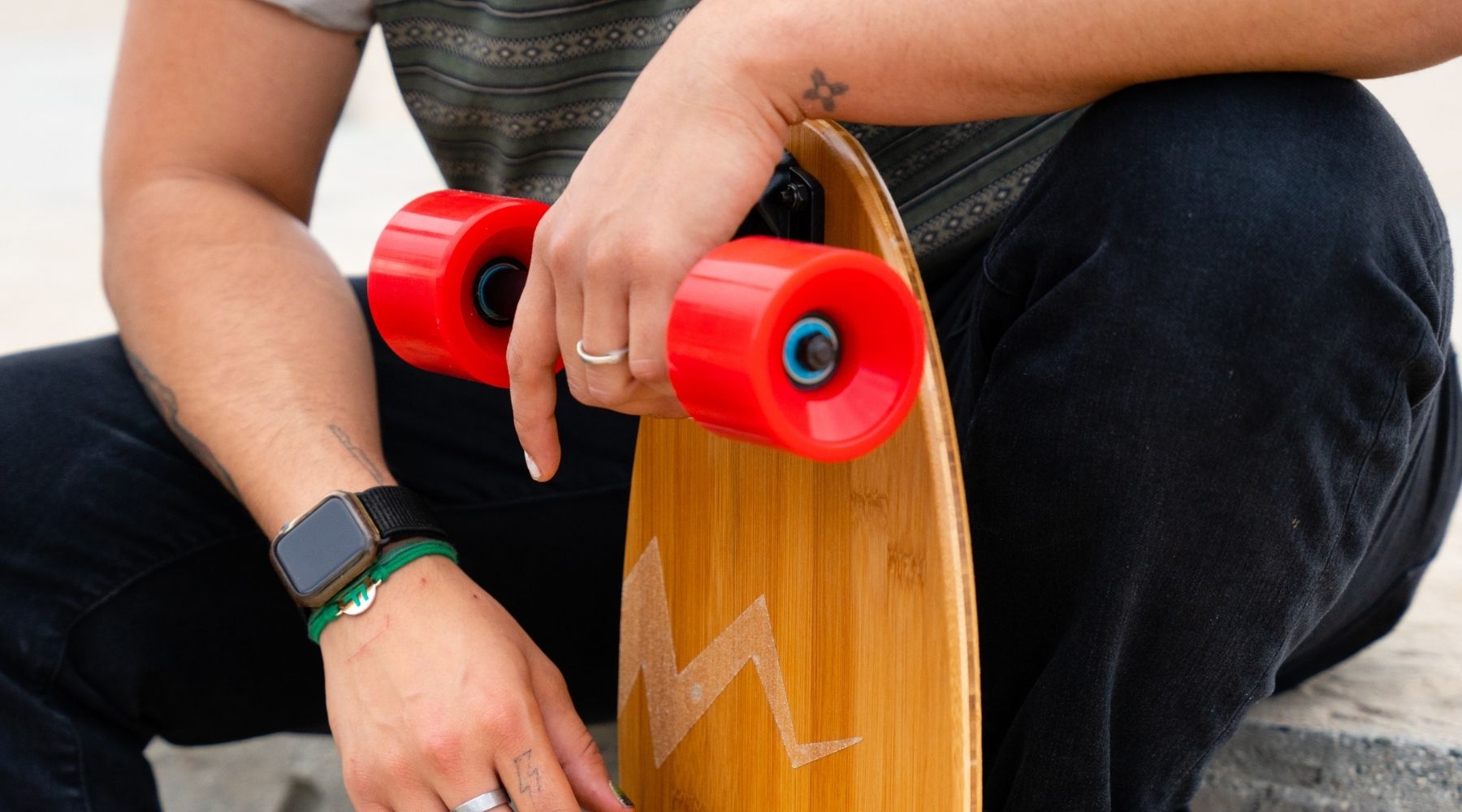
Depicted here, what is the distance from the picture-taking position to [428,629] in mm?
852

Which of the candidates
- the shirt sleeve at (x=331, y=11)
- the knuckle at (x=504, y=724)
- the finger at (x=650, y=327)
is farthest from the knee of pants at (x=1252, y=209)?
the shirt sleeve at (x=331, y=11)

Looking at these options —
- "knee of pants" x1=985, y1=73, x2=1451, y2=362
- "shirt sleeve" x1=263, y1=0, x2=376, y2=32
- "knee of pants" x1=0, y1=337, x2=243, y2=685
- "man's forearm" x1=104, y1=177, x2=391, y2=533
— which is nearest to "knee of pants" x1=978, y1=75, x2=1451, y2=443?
"knee of pants" x1=985, y1=73, x2=1451, y2=362

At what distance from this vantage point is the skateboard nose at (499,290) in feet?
2.60

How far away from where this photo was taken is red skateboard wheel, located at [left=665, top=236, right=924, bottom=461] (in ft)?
1.79

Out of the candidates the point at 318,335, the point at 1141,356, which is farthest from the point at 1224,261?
the point at 318,335

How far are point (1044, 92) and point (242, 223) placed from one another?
0.77 meters

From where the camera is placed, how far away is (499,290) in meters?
0.81

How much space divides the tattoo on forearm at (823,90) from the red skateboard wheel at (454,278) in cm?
→ 21

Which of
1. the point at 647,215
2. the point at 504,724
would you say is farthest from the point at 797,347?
the point at 504,724

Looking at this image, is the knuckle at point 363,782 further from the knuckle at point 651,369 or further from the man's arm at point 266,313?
the knuckle at point 651,369

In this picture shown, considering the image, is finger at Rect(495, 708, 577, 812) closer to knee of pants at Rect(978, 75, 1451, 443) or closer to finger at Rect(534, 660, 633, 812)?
finger at Rect(534, 660, 633, 812)

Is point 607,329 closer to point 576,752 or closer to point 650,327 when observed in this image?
point 650,327

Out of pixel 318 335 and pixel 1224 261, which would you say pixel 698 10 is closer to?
pixel 1224 261

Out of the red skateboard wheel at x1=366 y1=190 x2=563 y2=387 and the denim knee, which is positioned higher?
the denim knee
